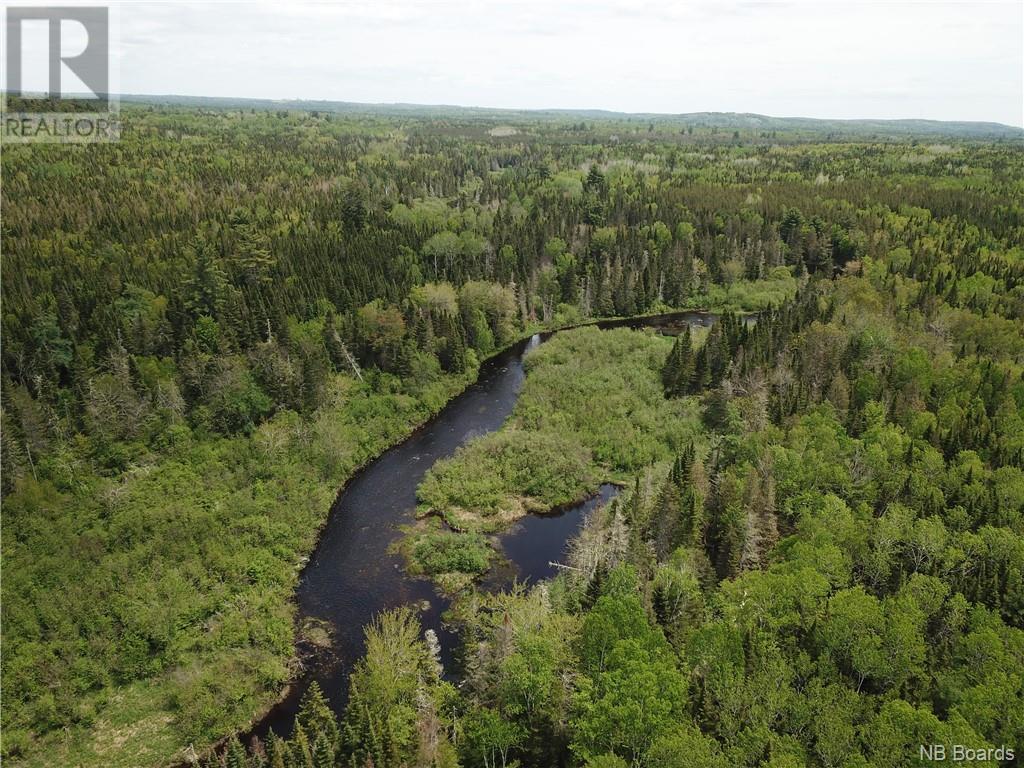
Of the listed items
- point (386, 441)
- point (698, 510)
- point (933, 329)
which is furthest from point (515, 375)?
point (933, 329)

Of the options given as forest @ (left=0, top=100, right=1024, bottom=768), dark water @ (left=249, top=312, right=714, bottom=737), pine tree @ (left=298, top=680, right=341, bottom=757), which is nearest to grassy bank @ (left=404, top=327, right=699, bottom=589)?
forest @ (left=0, top=100, right=1024, bottom=768)

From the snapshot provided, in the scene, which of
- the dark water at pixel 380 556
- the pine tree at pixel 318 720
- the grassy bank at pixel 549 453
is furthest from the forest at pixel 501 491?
the dark water at pixel 380 556

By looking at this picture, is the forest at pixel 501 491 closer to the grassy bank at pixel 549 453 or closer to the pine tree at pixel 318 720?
the pine tree at pixel 318 720

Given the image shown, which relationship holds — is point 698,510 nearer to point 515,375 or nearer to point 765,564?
point 765,564

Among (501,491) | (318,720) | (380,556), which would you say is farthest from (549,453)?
(318,720)

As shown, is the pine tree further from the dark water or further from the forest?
the dark water
